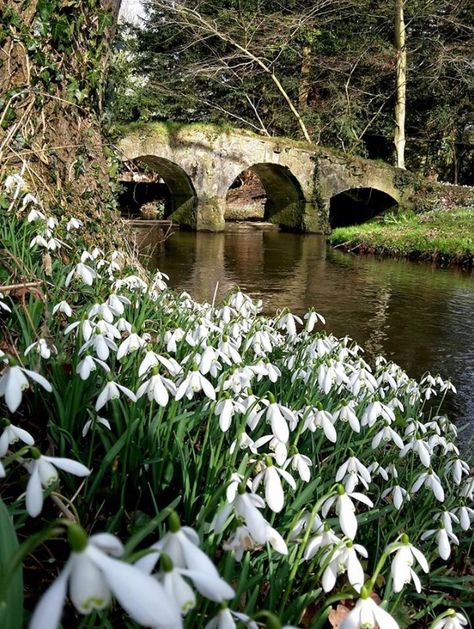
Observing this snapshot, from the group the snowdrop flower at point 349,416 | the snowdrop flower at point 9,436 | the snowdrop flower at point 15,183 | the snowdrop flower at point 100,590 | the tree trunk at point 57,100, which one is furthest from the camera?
the tree trunk at point 57,100

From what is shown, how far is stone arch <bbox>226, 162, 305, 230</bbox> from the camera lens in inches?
694

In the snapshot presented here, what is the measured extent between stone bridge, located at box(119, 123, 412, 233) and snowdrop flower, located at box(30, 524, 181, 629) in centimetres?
1483

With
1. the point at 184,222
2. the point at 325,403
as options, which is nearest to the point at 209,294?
the point at 325,403

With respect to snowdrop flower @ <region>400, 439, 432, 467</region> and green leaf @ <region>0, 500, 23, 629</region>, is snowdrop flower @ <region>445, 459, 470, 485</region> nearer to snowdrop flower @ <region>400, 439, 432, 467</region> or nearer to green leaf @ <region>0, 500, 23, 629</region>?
snowdrop flower @ <region>400, 439, 432, 467</region>

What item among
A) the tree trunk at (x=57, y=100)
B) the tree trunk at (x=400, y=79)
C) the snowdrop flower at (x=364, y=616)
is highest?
the tree trunk at (x=400, y=79)

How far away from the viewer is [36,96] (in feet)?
12.6

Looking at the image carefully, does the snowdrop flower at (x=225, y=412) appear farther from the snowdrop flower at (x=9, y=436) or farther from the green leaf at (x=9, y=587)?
the green leaf at (x=9, y=587)

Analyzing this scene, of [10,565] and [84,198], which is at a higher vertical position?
[84,198]

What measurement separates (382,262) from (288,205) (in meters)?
7.03

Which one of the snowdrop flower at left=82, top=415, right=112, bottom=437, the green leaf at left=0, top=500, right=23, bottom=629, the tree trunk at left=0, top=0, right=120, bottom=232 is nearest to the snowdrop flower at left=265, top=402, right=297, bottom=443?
the snowdrop flower at left=82, top=415, right=112, bottom=437

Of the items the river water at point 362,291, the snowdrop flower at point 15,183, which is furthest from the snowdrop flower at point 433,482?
the snowdrop flower at point 15,183

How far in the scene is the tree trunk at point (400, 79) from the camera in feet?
63.4

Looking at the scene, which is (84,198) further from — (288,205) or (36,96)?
(288,205)

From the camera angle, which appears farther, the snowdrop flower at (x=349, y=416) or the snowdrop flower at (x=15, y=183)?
the snowdrop flower at (x=15, y=183)
